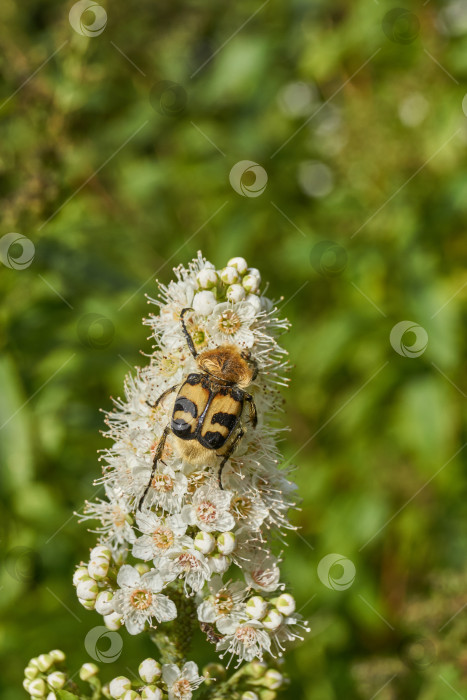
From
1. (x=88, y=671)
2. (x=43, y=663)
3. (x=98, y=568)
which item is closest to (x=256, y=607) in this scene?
(x=98, y=568)

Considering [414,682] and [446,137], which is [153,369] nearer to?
[414,682]

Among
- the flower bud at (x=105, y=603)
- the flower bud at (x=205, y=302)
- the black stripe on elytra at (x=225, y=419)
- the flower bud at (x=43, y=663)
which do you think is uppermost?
the flower bud at (x=205, y=302)

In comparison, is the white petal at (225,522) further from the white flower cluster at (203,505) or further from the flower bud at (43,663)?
the flower bud at (43,663)

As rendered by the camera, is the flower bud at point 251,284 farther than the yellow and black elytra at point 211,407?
Yes

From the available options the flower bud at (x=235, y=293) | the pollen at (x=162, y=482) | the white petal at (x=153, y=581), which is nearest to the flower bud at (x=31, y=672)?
the white petal at (x=153, y=581)

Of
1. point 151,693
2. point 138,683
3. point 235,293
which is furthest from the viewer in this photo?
point 235,293

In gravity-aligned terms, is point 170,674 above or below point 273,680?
below

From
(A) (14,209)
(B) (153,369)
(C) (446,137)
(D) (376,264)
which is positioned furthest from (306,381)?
(B) (153,369)

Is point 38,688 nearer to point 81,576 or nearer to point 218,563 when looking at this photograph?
point 81,576
